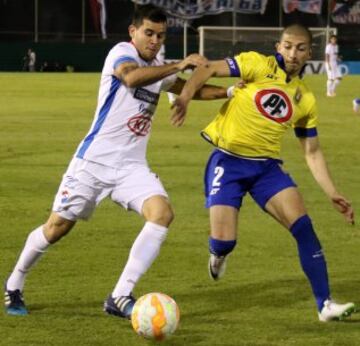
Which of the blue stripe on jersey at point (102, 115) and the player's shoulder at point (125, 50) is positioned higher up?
the player's shoulder at point (125, 50)

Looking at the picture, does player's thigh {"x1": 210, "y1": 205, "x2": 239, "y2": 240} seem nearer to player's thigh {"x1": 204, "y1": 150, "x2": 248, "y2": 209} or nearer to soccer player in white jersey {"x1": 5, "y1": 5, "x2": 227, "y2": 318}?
player's thigh {"x1": 204, "y1": 150, "x2": 248, "y2": 209}

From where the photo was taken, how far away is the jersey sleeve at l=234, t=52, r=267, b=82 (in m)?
9.00

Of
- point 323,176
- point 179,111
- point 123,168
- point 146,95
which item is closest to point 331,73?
point 323,176

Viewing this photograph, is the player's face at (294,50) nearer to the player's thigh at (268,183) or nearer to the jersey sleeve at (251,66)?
the jersey sleeve at (251,66)

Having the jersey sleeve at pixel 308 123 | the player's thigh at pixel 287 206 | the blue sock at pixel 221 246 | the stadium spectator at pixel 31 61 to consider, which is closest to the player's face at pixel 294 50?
the jersey sleeve at pixel 308 123

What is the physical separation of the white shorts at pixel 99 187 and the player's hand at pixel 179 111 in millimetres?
689

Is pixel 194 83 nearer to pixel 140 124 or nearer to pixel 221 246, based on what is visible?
pixel 140 124

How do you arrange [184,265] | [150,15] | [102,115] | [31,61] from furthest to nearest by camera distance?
[31,61]
[184,265]
[102,115]
[150,15]

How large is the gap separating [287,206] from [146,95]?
54.1 inches

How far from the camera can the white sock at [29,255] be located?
347 inches

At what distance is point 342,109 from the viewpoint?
3519 centimetres

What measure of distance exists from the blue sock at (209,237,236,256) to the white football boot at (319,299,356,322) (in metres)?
1.03

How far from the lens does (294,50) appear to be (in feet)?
29.2

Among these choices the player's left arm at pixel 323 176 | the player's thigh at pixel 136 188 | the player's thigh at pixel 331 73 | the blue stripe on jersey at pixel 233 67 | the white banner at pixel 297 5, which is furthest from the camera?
the white banner at pixel 297 5
